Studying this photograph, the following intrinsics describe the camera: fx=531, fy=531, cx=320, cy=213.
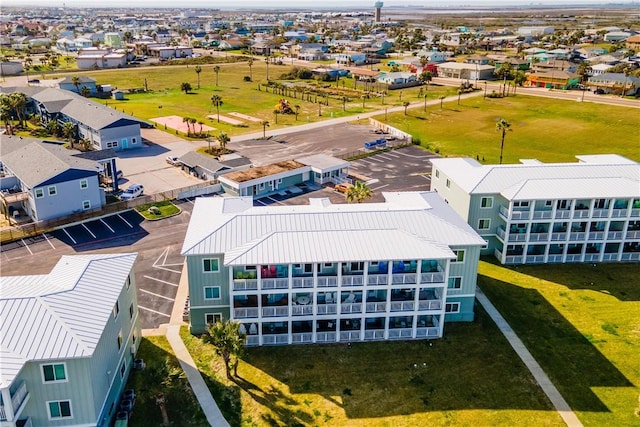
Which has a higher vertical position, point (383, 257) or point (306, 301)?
point (383, 257)

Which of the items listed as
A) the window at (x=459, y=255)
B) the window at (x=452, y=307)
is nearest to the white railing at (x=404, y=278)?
the window at (x=459, y=255)

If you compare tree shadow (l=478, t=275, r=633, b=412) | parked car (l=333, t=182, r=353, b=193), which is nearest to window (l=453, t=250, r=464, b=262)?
tree shadow (l=478, t=275, r=633, b=412)

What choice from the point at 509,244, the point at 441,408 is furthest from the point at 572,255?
the point at 441,408

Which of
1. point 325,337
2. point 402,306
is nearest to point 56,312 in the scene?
point 325,337

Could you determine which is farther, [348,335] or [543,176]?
[543,176]

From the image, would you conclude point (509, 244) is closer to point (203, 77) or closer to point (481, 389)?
point (481, 389)

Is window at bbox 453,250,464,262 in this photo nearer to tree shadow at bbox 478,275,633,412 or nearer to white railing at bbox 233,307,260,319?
tree shadow at bbox 478,275,633,412

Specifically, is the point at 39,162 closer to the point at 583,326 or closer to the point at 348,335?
the point at 348,335
